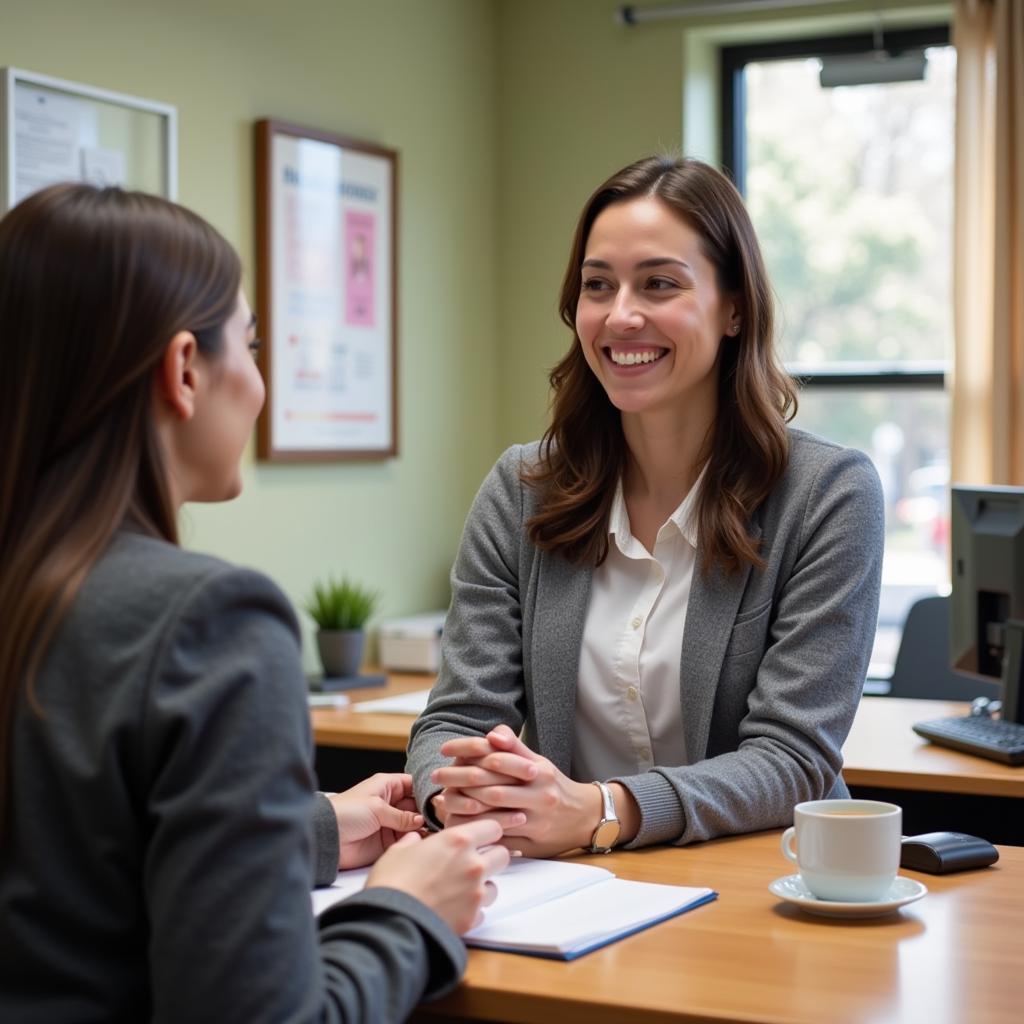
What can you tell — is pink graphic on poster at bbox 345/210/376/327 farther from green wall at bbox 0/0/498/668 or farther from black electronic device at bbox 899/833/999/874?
black electronic device at bbox 899/833/999/874

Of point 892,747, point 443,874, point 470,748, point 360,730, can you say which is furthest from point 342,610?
point 443,874

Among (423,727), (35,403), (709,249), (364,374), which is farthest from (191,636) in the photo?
(364,374)

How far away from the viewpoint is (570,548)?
1993 mm

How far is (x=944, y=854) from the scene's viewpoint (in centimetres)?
156

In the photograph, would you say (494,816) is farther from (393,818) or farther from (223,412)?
(223,412)

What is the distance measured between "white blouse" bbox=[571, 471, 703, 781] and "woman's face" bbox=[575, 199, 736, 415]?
16 centimetres

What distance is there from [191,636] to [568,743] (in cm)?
102

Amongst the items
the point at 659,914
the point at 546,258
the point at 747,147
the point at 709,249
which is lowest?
the point at 659,914

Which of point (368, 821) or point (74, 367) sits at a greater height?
point (74, 367)

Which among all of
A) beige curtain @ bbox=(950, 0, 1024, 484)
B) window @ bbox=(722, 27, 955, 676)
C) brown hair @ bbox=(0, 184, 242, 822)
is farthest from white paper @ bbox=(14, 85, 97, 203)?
beige curtain @ bbox=(950, 0, 1024, 484)

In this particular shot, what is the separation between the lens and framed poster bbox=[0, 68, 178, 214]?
9.26ft

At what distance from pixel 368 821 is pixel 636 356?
29.9 inches

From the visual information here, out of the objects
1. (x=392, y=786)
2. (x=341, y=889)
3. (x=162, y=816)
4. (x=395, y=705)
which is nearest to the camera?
(x=162, y=816)

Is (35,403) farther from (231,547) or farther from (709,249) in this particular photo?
(231,547)
